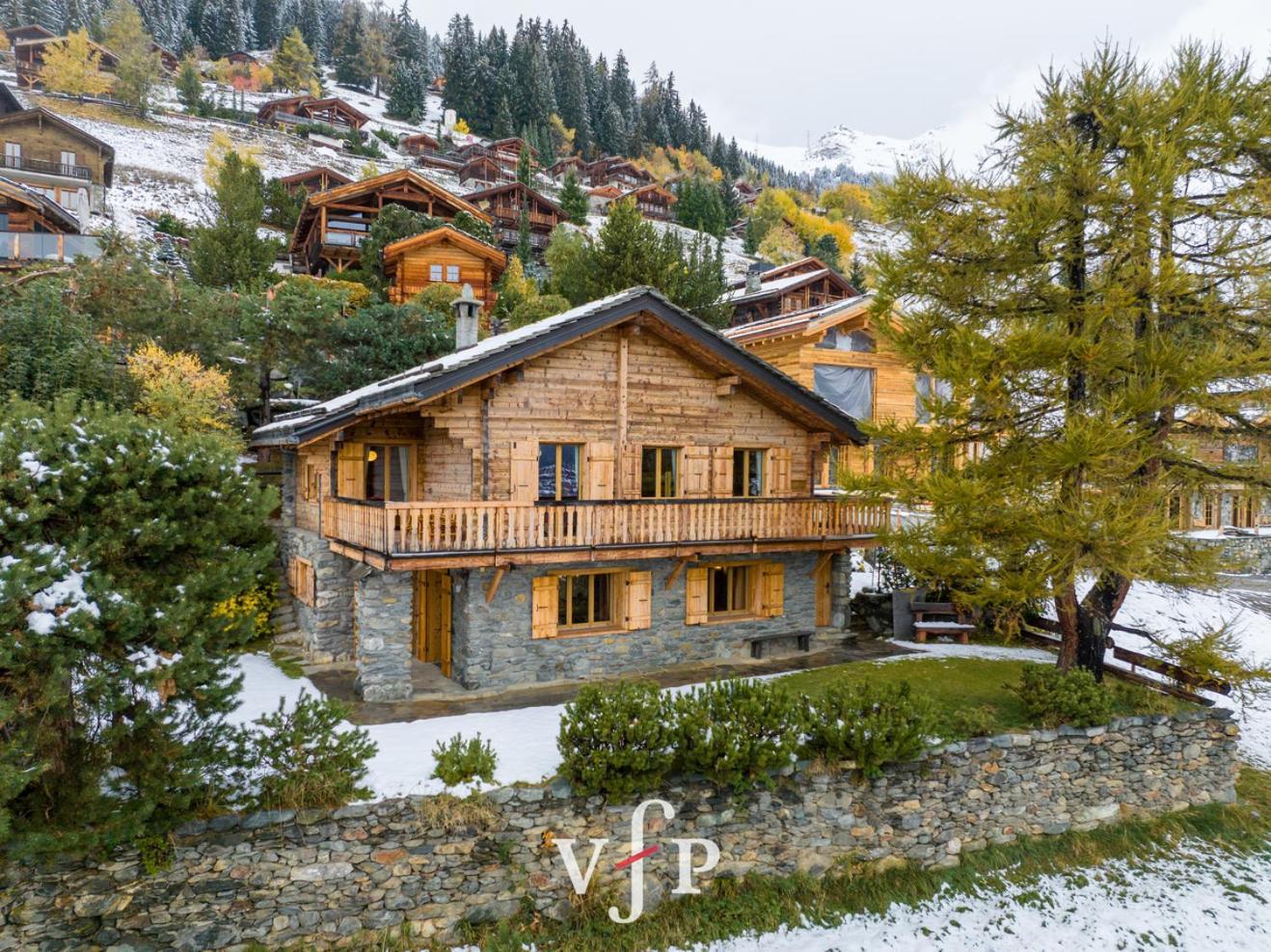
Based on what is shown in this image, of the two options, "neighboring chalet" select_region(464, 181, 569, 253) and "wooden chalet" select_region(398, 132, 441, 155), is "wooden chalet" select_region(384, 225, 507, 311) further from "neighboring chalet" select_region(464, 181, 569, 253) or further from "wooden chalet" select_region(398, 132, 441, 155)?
"wooden chalet" select_region(398, 132, 441, 155)

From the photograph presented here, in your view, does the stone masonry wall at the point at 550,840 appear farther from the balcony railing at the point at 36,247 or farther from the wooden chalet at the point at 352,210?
the wooden chalet at the point at 352,210

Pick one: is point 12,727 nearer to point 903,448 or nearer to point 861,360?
point 903,448

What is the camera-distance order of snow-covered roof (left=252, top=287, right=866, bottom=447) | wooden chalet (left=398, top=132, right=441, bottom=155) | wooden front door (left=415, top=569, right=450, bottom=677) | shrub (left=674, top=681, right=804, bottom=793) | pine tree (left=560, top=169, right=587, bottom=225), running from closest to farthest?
shrub (left=674, top=681, right=804, bottom=793)
snow-covered roof (left=252, top=287, right=866, bottom=447)
wooden front door (left=415, top=569, right=450, bottom=677)
pine tree (left=560, top=169, right=587, bottom=225)
wooden chalet (left=398, top=132, right=441, bottom=155)

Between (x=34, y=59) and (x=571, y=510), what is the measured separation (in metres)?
98.6

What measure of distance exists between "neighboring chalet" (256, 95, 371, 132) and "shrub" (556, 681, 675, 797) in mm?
88520

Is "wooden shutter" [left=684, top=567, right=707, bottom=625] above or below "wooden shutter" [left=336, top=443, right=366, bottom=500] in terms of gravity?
below

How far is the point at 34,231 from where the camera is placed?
3238 cm

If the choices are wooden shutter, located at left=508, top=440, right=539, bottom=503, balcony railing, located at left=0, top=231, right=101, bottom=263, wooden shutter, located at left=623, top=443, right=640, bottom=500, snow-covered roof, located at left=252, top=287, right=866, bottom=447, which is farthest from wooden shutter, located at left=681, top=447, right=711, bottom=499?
balcony railing, located at left=0, top=231, right=101, bottom=263

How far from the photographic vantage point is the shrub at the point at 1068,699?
1210cm

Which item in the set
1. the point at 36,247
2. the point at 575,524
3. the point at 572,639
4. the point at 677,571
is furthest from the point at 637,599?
the point at 36,247

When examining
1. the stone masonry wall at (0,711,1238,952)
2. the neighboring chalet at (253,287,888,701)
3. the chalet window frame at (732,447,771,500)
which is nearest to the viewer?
the stone masonry wall at (0,711,1238,952)

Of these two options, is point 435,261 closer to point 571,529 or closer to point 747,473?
point 747,473

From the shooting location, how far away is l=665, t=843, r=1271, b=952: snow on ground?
10.2 m

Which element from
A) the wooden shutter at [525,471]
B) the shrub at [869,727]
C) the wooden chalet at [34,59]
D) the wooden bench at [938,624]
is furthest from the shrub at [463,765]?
the wooden chalet at [34,59]
